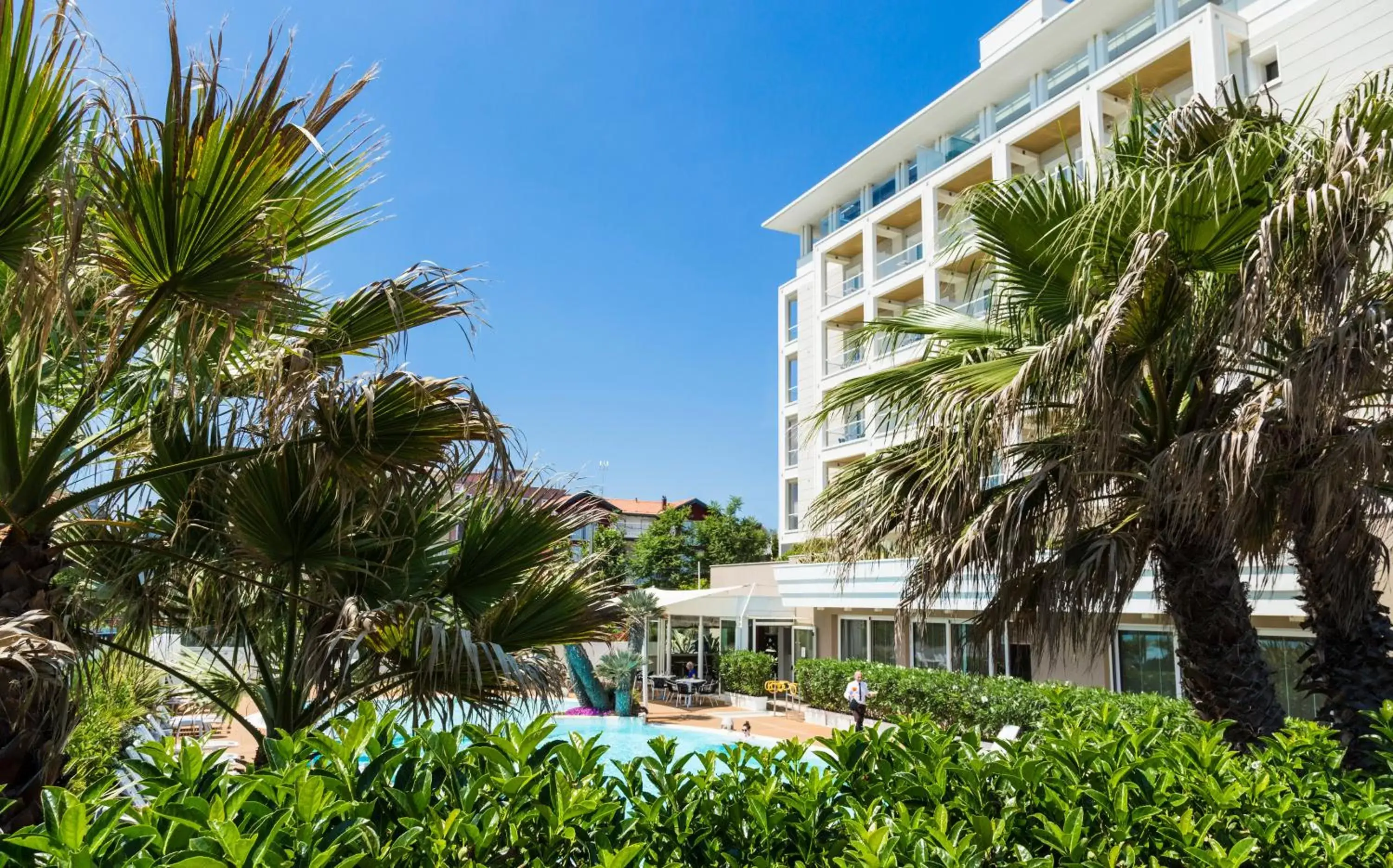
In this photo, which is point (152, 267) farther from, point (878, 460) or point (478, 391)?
point (878, 460)

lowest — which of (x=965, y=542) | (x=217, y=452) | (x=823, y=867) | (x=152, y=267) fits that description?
(x=823, y=867)

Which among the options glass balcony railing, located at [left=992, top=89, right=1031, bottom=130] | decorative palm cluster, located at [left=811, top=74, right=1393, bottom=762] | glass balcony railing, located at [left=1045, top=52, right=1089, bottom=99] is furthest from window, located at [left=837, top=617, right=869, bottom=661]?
decorative palm cluster, located at [left=811, top=74, right=1393, bottom=762]

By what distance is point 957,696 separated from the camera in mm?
16859

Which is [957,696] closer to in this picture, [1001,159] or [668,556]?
[1001,159]

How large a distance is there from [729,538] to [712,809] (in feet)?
150

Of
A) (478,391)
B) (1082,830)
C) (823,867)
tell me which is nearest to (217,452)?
(478,391)

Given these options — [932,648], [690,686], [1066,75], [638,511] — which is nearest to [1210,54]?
[1066,75]

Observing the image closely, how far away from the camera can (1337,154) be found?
5.26 meters

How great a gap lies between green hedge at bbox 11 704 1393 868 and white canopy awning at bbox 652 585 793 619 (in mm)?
21262

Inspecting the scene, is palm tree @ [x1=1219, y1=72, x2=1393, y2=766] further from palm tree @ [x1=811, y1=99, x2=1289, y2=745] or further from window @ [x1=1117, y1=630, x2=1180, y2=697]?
window @ [x1=1117, y1=630, x2=1180, y2=697]

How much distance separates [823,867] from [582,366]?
25011 mm

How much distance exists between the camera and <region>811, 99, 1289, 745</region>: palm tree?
5.83m

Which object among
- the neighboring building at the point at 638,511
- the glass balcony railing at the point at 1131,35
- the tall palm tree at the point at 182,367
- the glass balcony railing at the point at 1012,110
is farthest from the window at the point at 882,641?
the neighboring building at the point at 638,511

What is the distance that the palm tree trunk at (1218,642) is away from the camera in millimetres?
6195
